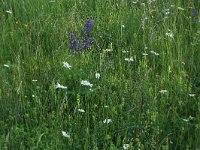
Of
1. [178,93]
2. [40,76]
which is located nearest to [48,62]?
[40,76]

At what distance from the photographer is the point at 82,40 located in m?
3.49

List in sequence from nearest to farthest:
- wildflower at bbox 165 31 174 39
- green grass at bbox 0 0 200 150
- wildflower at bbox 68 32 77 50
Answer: green grass at bbox 0 0 200 150 < wildflower at bbox 68 32 77 50 < wildflower at bbox 165 31 174 39

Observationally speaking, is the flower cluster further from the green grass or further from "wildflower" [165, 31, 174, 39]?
"wildflower" [165, 31, 174, 39]

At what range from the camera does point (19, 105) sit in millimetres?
2723

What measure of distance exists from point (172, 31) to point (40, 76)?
1.21m

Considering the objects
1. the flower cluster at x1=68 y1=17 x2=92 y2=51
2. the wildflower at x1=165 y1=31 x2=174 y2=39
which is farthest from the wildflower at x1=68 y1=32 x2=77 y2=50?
the wildflower at x1=165 y1=31 x2=174 y2=39

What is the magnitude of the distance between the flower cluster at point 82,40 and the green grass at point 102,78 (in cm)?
5

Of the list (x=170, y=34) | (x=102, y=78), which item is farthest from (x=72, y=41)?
(x=170, y=34)

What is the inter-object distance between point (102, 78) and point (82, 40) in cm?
59

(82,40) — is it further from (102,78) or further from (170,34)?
(170,34)

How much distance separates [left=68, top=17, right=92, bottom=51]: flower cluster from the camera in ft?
11.1

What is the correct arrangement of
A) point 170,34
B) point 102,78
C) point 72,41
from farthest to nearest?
1. point 170,34
2. point 72,41
3. point 102,78

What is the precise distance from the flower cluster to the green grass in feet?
0.17

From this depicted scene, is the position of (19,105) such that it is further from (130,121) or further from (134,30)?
(134,30)
